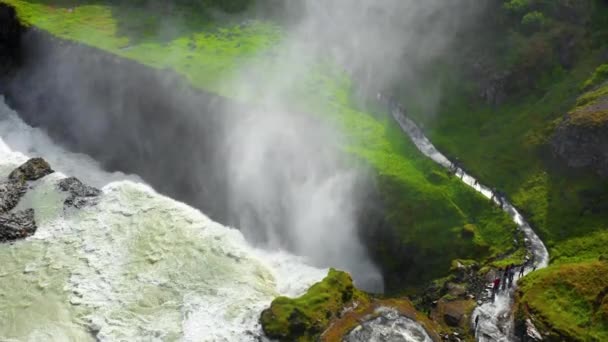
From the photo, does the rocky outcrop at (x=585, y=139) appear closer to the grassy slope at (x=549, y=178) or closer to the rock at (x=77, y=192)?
the grassy slope at (x=549, y=178)

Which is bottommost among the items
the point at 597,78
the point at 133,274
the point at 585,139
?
the point at 133,274

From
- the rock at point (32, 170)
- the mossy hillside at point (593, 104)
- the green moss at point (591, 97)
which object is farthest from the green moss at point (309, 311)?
the green moss at point (591, 97)

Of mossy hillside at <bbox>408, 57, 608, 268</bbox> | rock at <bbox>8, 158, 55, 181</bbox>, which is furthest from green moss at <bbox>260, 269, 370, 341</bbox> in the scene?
rock at <bbox>8, 158, 55, 181</bbox>

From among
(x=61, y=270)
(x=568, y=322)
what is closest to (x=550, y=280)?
(x=568, y=322)

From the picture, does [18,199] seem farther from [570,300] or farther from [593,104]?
[593,104]

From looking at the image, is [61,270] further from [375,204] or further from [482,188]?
[482,188]

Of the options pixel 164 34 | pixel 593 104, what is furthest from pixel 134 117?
pixel 593 104
